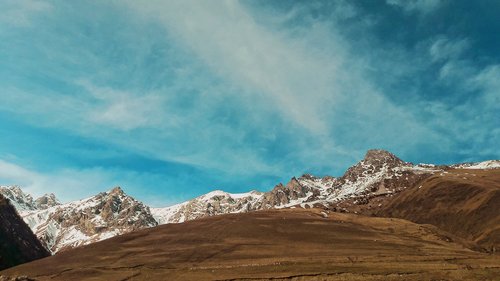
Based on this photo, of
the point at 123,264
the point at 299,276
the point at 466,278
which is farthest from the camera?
the point at 123,264

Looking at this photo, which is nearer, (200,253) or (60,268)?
(60,268)

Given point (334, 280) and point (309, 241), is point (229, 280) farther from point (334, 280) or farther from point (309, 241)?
point (309, 241)

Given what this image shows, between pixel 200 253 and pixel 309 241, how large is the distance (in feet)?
162

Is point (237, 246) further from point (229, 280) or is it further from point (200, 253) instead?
point (229, 280)

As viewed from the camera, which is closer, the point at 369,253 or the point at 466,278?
the point at 466,278

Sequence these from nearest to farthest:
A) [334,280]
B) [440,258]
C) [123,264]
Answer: [334,280]
[440,258]
[123,264]

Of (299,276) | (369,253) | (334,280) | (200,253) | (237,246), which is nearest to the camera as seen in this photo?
(334,280)

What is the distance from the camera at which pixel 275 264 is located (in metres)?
129

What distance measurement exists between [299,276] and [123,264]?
79589mm

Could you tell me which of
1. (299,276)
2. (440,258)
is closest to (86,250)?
(299,276)

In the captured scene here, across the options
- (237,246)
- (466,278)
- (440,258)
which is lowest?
(466,278)

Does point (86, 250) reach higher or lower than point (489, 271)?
higher

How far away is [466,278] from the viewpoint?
3578 inches

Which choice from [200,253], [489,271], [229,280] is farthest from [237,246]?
[489,271]
